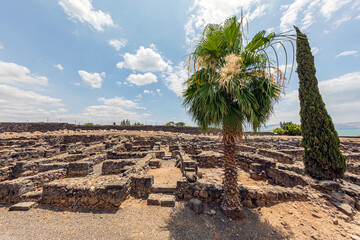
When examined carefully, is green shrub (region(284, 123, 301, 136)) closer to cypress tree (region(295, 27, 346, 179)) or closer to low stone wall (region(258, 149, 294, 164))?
low stone wall (region(258, 149, 294, 164))

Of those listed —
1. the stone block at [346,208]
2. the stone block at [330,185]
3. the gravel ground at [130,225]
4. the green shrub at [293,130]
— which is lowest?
the gravel ground at [130,225]

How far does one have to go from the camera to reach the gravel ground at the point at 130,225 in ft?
12.8

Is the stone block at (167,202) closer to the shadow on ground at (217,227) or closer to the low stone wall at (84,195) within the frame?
the shadow on ground at (217,227)

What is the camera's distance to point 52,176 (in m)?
7.64

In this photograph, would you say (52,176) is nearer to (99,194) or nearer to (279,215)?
(99,194)

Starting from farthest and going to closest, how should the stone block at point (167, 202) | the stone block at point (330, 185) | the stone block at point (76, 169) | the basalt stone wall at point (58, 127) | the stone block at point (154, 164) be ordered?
the basalt stone wall at point (58, 127) < the stone block at point (154, 164) < the stone block at point (76, 169) < the stone block at point (330, 185) < the stone block at point (167, 202)

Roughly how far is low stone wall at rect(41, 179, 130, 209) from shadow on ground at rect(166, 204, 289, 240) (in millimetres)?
2517

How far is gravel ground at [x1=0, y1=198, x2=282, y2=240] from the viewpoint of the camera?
3.89 metres

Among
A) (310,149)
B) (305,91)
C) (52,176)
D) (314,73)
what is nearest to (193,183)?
(310,149)

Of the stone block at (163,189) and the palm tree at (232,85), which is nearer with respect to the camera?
the palm tree at (232,85)

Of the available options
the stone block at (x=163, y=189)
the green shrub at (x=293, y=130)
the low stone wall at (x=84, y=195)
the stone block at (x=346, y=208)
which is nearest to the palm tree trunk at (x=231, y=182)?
the stone block at (x=163, y=189)

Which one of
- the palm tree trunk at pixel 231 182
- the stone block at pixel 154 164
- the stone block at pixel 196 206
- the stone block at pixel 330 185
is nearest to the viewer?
the palm tree trunk at pixel 231 182

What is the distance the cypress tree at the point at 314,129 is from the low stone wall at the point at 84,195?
34.7 ft

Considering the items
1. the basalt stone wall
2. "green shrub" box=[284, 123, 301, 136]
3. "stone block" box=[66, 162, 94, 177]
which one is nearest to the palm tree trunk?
"stone block" box=[66, 162, 94, 177]
